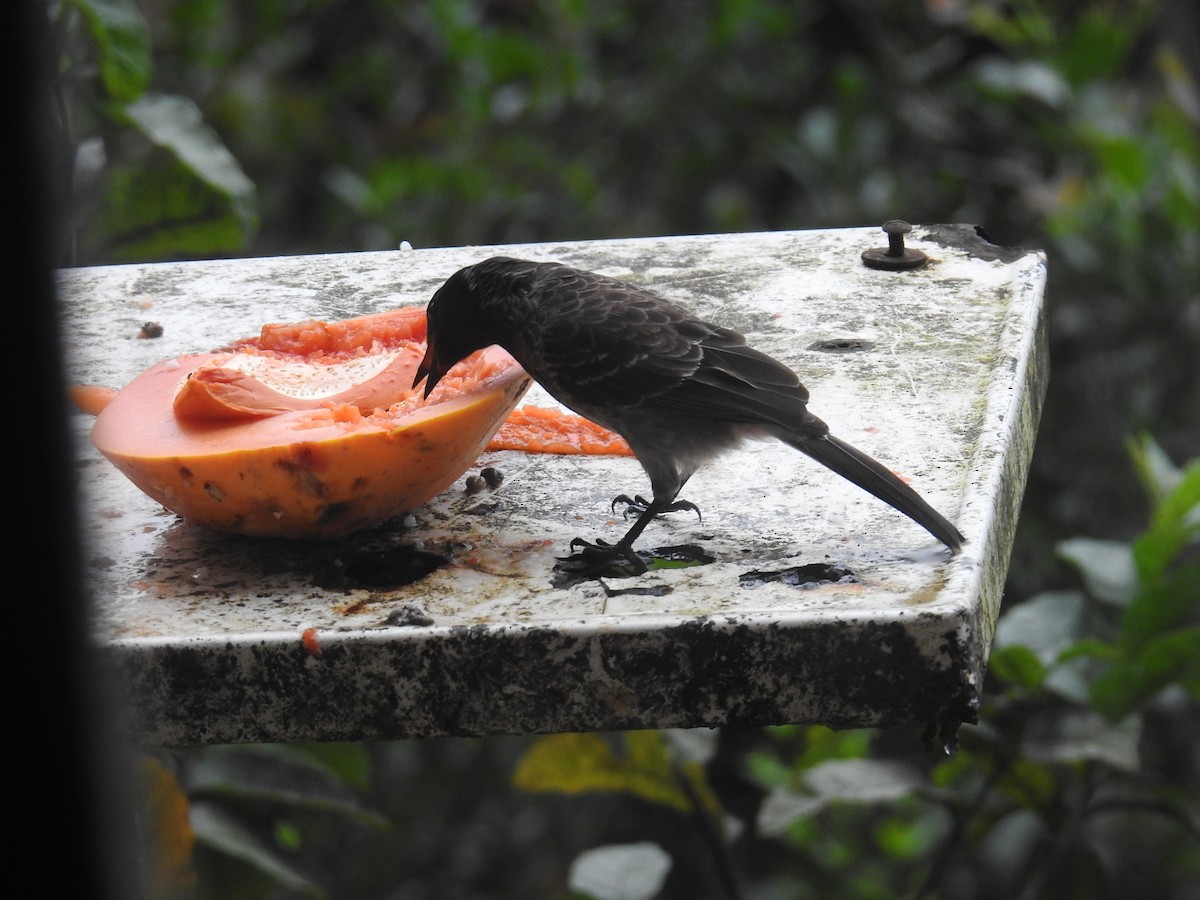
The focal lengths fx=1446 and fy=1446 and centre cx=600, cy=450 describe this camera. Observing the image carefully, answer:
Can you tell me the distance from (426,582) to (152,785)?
0.74m

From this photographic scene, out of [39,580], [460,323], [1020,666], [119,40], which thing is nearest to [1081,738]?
[1020,666]

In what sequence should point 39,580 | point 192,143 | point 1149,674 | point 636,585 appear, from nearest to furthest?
1. point 39,580
2. point 636,585
3. point 1149,674
4. point 192,143

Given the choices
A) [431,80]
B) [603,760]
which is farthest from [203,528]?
[431,80]

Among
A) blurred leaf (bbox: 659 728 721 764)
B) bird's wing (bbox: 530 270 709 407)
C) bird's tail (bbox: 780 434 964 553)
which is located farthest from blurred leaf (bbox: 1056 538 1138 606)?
bird's wing (bbox: 530 270 709 407)

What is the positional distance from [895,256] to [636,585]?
140 cm

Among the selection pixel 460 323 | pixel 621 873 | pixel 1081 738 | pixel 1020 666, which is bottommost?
→ pixel 621 873

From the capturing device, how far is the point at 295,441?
1.98 metres

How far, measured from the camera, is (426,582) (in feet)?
6.45

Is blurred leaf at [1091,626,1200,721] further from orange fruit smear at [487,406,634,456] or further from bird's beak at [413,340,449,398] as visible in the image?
bird's beak at [413,340,449,398]

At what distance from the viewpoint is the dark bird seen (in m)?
2.11

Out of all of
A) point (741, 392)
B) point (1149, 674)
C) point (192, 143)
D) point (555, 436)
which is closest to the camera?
point (741, 392)

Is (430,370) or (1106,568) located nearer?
(430,370)

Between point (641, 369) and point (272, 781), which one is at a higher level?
point (641, 369)

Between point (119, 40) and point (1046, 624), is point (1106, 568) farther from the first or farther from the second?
point (119, 40)
